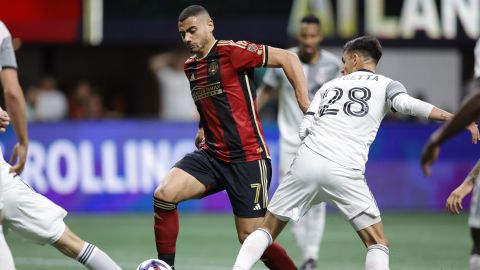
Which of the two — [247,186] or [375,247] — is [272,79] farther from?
[375,247]

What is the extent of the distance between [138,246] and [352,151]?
4.88 meters

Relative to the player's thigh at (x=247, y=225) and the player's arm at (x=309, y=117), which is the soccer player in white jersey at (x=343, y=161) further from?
the player's thigh at (x=247, y=225)

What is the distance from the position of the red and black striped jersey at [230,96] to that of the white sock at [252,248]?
2.52 ft

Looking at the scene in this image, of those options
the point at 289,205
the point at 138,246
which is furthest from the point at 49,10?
the point at 289,205

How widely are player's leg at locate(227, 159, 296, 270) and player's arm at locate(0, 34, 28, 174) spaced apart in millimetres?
1669

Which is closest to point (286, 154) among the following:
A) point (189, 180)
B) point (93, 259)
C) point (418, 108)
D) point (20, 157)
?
point (189, 180)

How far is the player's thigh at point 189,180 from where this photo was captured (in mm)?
7609

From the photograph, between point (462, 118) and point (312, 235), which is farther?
point (312, 235)

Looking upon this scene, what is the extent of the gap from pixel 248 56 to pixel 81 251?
194 centimetres

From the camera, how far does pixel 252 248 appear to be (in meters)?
7.05

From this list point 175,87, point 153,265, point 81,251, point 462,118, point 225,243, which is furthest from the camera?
point 175,87

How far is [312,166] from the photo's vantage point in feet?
23.1

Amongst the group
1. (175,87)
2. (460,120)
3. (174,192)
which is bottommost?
(175,87)

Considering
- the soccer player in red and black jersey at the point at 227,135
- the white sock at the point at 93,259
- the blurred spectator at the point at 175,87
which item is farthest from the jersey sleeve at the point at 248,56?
the blurred spectator at the point at 175,87
